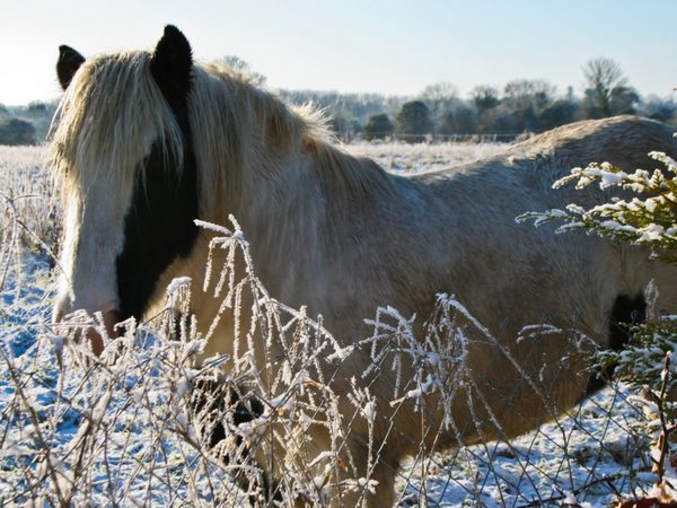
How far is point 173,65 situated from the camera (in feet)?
8.07

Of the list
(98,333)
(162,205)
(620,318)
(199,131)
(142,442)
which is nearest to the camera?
(98,333)

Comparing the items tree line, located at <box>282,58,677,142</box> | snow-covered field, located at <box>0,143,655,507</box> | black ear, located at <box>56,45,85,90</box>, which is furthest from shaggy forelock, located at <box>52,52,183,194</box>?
Answer: tree line, located at <box>282,58,677,142</box>

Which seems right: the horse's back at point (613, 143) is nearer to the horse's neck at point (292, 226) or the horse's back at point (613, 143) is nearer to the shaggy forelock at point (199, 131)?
the shaggy forelock at point (199, 131)

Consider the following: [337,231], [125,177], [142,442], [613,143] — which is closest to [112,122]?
[125,177]

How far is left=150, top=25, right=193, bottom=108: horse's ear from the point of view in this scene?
2420 millimetres

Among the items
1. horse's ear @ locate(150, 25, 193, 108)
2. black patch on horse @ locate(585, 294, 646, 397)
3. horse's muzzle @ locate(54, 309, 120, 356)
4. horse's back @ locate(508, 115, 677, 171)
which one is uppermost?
horse's ear @ locate(150, 25, 193, 108)

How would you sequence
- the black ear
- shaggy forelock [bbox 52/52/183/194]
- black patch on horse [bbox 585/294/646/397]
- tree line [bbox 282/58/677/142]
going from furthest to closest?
tree line [bbox 282/58/677/142] → black patch on horse [bbox 585/294/646/397] → the black ear → shaggy forelock [bbox 52/52/183/194]

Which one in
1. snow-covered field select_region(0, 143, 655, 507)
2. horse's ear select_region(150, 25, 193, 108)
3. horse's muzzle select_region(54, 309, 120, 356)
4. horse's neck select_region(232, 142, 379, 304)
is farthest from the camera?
horse's neck select_region(232, 142, 379, 304)

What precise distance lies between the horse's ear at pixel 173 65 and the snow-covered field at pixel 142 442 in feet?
2.16

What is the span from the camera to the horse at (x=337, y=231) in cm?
231

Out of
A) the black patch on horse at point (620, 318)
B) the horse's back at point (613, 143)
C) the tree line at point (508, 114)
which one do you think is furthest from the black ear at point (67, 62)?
the tree line at point (508, 114)

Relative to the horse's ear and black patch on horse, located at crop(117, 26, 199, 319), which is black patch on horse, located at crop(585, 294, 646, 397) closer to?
black patch on horse, located at crop(117, 26, 199, 319)

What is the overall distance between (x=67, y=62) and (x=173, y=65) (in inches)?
28.1

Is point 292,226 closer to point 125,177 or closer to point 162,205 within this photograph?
point 162,205
